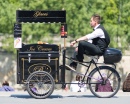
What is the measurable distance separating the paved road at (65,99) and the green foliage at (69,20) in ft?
49.3

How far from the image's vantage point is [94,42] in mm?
10805

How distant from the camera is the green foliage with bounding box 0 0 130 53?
26391mm

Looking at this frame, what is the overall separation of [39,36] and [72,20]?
1745 millimetres

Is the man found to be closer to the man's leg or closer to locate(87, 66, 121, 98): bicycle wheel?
the man's leg

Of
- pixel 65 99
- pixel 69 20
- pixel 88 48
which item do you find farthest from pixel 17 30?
pixel 69 20

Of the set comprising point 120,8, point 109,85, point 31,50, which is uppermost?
point 120,8

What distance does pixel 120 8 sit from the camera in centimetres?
2791

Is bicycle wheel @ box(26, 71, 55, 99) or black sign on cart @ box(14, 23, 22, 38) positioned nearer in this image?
bicycle wheel @ box(26, 71, 55, 99)

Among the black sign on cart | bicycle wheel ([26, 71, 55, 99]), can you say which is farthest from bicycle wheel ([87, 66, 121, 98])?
the black sign on cart

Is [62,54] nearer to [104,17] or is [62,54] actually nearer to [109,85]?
[109,85]

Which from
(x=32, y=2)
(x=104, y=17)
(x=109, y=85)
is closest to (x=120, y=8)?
(x=104, y=17)

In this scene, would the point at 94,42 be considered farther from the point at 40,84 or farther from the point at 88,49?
the point at 40,84

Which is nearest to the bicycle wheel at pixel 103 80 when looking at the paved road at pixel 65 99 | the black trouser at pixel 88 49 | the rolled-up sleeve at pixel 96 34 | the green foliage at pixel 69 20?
the paved road at pixel 65 99

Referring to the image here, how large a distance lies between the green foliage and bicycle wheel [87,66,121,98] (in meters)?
15.2
